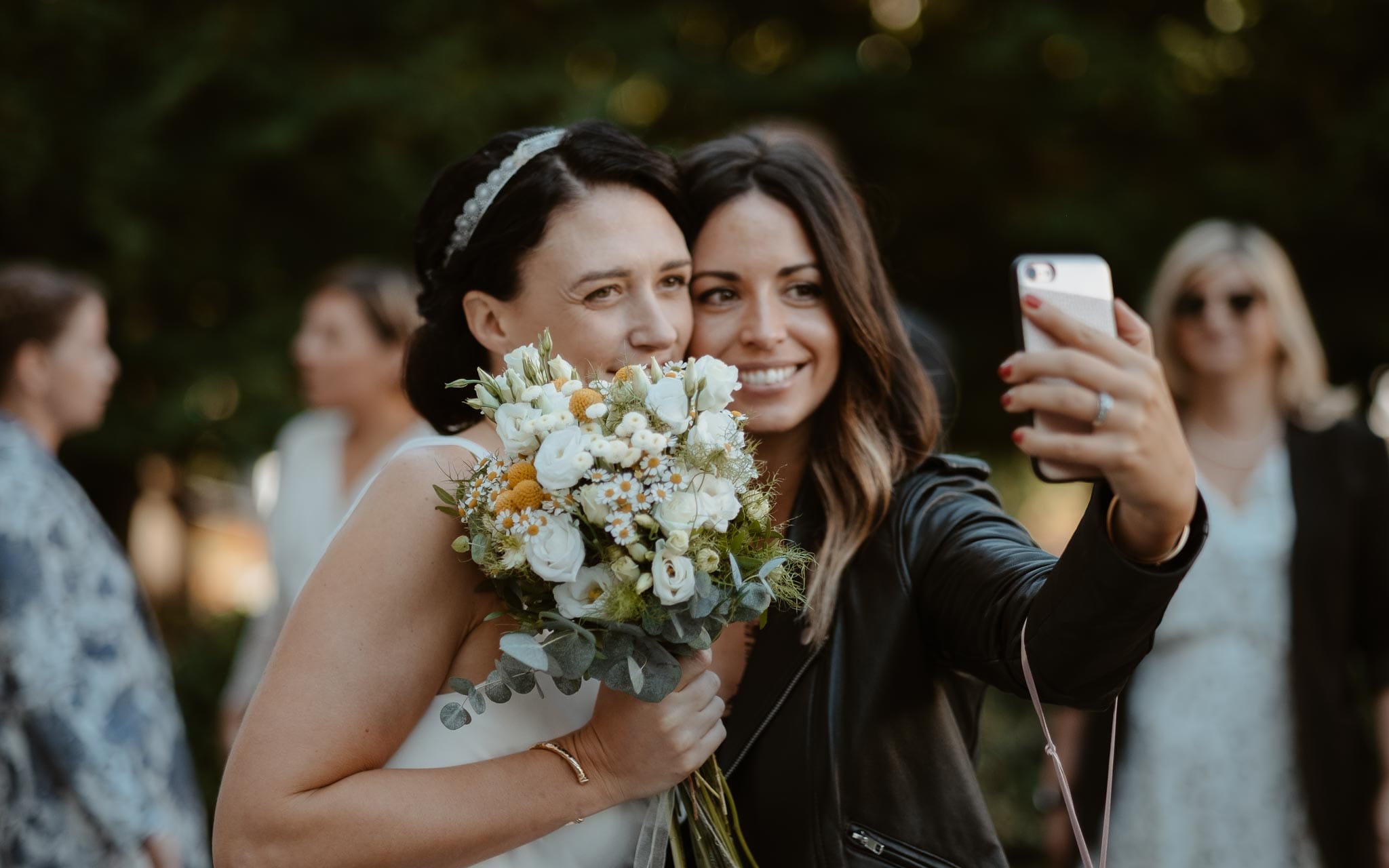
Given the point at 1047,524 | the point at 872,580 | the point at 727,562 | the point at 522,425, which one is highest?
the point at 522,425

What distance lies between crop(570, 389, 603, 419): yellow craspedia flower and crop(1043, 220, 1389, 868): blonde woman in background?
301cm

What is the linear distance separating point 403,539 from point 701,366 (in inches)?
25.6

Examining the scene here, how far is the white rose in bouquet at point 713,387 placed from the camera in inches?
81.7

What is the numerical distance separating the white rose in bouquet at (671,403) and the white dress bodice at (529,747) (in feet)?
1.53

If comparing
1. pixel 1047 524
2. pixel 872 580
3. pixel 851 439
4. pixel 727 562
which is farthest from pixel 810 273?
pixel 1047 524

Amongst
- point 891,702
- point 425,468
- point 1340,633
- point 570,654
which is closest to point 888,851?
point 891,702

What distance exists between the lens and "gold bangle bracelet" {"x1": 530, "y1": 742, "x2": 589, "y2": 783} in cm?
228

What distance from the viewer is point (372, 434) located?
18.7 feet

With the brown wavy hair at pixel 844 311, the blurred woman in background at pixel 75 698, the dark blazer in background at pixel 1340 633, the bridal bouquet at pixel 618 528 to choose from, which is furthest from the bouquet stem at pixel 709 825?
the blurred woman in background at pixel 75 698

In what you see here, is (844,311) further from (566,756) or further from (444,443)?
(566,756)

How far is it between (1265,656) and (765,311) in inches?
99.7

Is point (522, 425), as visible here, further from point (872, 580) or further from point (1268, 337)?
point (1268, 337)

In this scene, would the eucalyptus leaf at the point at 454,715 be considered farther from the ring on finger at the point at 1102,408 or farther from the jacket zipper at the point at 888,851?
the ring on finger at the point at 1102,408

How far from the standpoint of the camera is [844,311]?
9.52 ft
